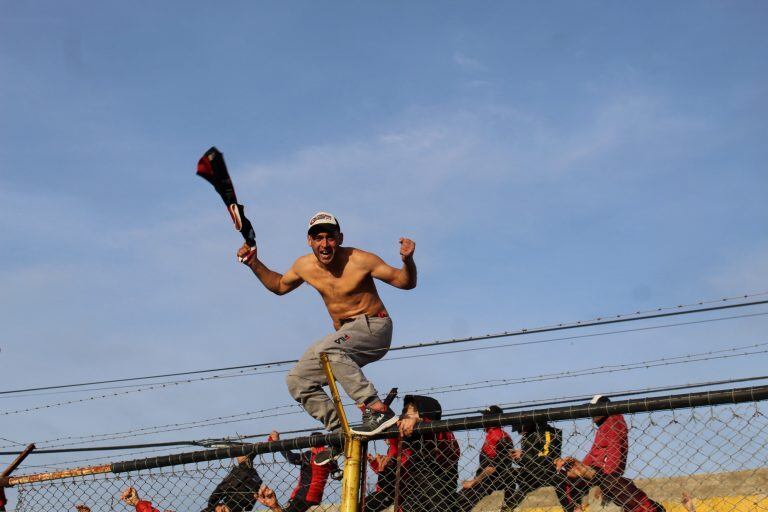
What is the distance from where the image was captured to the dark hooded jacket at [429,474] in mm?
5879

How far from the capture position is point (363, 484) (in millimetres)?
5543

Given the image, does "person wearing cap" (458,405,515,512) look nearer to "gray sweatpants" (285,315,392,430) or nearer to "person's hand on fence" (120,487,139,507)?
"gray sweatpants" (285,315,392,430)

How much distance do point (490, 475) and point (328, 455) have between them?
1.18 meters

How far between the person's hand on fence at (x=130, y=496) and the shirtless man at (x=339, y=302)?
1435 millimetres

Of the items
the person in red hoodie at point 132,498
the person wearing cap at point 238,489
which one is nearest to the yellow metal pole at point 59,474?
the person in red hoodie at point 132,498

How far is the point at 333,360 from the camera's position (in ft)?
21.7

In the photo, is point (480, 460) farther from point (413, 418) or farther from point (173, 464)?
point (173, 464)

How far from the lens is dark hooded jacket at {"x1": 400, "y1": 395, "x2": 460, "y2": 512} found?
19.3 ft

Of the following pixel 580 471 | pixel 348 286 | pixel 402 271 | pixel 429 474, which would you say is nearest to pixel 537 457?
pixel 580 471

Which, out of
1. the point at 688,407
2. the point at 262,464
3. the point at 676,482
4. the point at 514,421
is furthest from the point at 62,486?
the point at 676,482

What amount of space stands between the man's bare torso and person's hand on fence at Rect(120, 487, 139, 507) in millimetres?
1957

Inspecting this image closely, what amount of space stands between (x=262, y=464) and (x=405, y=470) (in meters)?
0.91

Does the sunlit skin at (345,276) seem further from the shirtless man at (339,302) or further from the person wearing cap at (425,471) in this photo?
the person wearing cap at (425,471)

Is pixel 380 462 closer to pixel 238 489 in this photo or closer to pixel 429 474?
pixel 429 474
